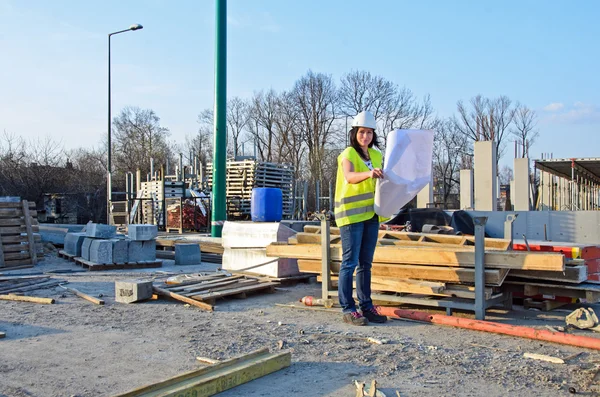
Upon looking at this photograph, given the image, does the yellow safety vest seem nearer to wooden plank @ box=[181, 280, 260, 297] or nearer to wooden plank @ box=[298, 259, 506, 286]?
wooden plank @ box=[298, 259, 506, 286]

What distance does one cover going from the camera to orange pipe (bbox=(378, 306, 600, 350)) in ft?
15.1

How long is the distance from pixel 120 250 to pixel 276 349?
7159mm

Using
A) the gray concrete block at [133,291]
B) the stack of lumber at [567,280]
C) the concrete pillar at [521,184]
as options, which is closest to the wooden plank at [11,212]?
the gray concrete block at [133,291]

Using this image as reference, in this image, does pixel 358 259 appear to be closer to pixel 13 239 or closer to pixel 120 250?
pixel 120 250

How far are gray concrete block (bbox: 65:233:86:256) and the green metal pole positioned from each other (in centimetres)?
332

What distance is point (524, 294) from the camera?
6.34 metres

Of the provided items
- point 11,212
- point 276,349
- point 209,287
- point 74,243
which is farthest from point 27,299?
point 74,243

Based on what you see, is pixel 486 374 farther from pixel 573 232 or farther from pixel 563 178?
pixel 563 178

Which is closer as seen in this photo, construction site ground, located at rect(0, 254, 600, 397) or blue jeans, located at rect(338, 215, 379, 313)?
construction site ground, located at rect(0, 254, 600, 397)

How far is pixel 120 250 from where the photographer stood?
11.0m

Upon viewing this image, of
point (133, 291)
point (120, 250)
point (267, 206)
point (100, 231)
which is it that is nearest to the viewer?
point (133, 291)

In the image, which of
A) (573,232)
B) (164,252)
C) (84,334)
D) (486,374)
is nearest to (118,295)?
(84,334)

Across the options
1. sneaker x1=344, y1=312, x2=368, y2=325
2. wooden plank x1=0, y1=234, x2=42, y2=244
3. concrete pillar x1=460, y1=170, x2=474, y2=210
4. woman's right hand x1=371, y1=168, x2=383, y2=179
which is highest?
concrete pillar x1=460, y1=170, x2=474, y2=210

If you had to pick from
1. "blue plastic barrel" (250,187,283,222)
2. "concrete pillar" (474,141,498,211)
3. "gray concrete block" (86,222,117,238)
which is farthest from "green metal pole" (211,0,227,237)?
"concrete pillar" (474,141,498,211)
